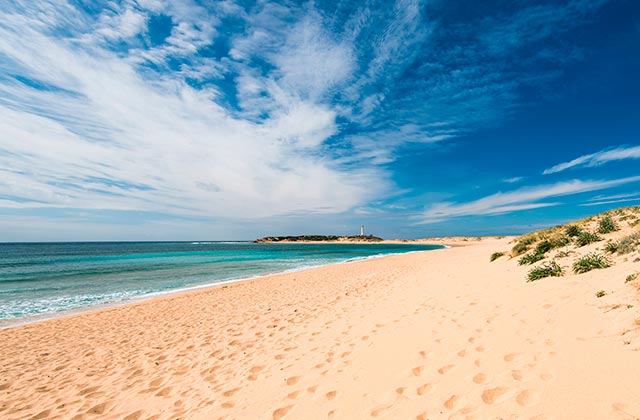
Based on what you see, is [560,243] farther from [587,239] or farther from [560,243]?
[587,239]

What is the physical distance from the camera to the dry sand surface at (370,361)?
3379 mm

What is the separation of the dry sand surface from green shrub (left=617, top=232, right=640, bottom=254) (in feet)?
2.98

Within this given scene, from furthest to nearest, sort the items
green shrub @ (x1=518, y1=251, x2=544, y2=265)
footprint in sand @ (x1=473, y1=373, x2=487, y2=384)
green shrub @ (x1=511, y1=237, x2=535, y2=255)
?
1. green shrub @ (x1=511, y1=237, x2=535, y2=255)
2. green shrub @ (x1=518, y1=251, x2=544, y2=265)
3. footprint in sand @ (x1=473, y1=373, x2=487, y2=384)

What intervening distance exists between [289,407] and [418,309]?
5.04 meters

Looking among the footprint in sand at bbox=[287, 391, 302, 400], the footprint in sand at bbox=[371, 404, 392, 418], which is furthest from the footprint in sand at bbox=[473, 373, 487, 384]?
the footprint in sand at bbox=[287, 391, 302, 400]

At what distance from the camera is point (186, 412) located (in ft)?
15.2

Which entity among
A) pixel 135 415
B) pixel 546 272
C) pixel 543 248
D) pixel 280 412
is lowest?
pixel 135 415

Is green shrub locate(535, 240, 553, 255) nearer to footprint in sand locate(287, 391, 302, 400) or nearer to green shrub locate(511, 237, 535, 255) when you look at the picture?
green shrub locate(511, 237, 535, 255)

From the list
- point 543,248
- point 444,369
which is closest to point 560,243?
point 543,248

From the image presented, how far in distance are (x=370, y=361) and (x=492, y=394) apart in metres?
2.15

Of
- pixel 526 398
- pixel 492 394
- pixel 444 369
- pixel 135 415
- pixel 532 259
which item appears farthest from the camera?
pixel 532 259

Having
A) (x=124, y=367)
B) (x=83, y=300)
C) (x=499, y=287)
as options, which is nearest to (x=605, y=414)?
(x=499, y=287)

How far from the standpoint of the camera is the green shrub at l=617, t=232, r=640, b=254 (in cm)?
770

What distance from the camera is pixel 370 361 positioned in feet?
17.0
